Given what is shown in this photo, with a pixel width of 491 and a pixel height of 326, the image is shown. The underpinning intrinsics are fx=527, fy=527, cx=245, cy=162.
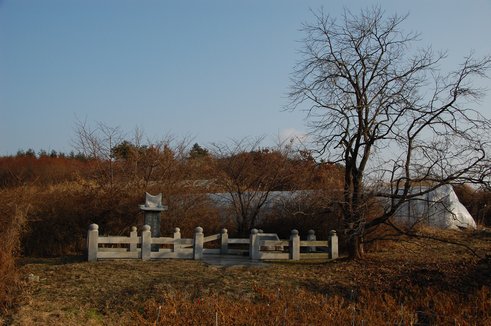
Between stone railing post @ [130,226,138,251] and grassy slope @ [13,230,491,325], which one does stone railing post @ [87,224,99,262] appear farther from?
stone railing post @ [130,226,138,251]

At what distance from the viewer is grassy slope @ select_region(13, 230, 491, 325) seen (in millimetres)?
8977

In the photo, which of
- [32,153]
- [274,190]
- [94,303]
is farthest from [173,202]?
[32,153]

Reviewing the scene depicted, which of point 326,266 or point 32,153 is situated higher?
point 32,153

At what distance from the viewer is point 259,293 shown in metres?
10.8

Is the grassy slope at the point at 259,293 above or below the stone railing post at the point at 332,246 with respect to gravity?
below

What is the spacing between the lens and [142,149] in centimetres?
2083

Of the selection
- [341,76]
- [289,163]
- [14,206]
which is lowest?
[14,206]

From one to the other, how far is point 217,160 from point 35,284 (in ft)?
37.4

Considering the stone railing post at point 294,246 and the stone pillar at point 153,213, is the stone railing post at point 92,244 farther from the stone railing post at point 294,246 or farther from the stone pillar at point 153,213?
the stone railing post at point 294,246

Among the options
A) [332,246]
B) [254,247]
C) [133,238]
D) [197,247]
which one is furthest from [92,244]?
[332,246]

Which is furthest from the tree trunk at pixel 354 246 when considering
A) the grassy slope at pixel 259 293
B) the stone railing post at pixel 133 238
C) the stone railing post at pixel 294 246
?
the stone railing post at pixel 133 238

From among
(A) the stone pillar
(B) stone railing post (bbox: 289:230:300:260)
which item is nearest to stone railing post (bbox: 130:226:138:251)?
(A) the stone pillar

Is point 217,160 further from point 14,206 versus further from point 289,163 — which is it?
point 14,206

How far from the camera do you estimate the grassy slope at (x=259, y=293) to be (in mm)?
8977
